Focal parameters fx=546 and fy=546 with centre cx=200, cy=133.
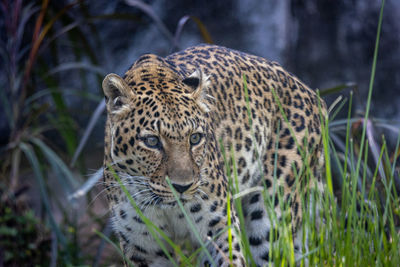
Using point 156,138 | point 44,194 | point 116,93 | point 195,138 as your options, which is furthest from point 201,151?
point 44,194

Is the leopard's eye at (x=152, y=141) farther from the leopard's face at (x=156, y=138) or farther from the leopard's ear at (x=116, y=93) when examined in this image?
the leopard's ear at (x=116, y=93)

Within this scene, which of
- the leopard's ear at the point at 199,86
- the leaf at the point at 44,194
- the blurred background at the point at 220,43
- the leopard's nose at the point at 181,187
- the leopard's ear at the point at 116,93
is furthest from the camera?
the blurred background at the point at 220,43

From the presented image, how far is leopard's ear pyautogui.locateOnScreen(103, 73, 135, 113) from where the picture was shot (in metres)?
3.32

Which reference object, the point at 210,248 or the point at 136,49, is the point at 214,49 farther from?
the point at 136,49

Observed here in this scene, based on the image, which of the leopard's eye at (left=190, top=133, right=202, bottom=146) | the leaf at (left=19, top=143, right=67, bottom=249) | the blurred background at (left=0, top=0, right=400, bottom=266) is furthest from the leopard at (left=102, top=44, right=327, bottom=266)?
the blurred background at (left=0, top=0, right=400, bottom=266)

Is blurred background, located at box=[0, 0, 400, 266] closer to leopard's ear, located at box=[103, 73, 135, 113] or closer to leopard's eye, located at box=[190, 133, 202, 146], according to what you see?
leopard's ear, located at box=[103, 73, 135, 113]

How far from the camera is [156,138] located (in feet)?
10.8

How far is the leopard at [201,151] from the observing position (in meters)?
3.25

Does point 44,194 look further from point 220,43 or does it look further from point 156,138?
point 220,43

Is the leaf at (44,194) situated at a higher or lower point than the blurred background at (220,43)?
lower

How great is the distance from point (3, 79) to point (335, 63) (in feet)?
14.3

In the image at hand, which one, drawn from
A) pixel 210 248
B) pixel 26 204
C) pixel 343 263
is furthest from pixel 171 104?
pixel 26 204

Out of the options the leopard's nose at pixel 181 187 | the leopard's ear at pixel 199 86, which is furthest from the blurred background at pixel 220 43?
the leopard's nose at pixel 181 187

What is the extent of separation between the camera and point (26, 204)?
6035 mm
